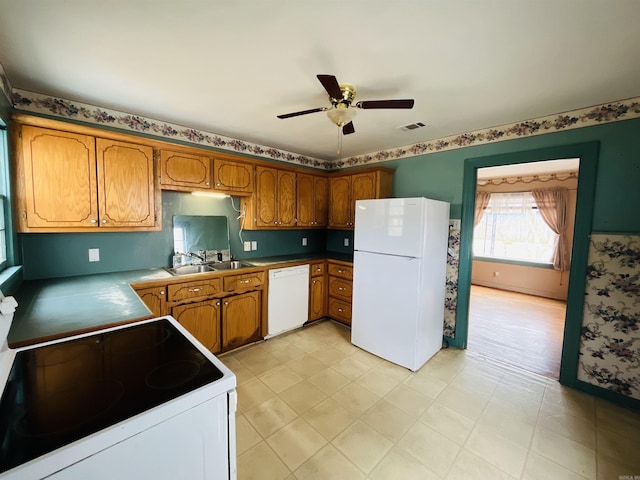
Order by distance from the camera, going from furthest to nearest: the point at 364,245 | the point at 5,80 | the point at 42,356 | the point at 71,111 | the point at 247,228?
the point at 247,228 → the point at 364,245 → the point at 71,111 → the point at 5,80 → the point at 42,356

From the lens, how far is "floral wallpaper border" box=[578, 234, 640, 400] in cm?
211

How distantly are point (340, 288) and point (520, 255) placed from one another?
4.24 meters

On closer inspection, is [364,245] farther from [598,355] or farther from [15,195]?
[15,195]

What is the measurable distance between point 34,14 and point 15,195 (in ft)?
4.15

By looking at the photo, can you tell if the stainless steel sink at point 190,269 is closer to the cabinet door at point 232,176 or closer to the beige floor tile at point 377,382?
the cabinet door at point 232,176

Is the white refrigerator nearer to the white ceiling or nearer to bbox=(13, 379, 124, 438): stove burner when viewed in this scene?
the white ceiling

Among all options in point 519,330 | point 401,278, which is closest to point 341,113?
point 401,278

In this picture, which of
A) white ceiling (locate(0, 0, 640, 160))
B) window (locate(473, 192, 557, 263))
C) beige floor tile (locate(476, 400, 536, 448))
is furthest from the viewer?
window (locate(473, 192, 557, 263))

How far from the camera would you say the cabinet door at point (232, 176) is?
288 centimetres

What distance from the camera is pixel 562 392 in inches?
91.5

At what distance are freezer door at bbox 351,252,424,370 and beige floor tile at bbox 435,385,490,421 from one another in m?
0.37

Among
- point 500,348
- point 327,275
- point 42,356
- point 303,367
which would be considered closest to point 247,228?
point 327,275

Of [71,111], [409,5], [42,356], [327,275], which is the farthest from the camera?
[327,275]

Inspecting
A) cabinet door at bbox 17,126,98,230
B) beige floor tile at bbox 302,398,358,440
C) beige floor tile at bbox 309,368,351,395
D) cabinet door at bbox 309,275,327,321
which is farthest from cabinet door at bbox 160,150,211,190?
beige floor tile at bbox 302,398,358,440
